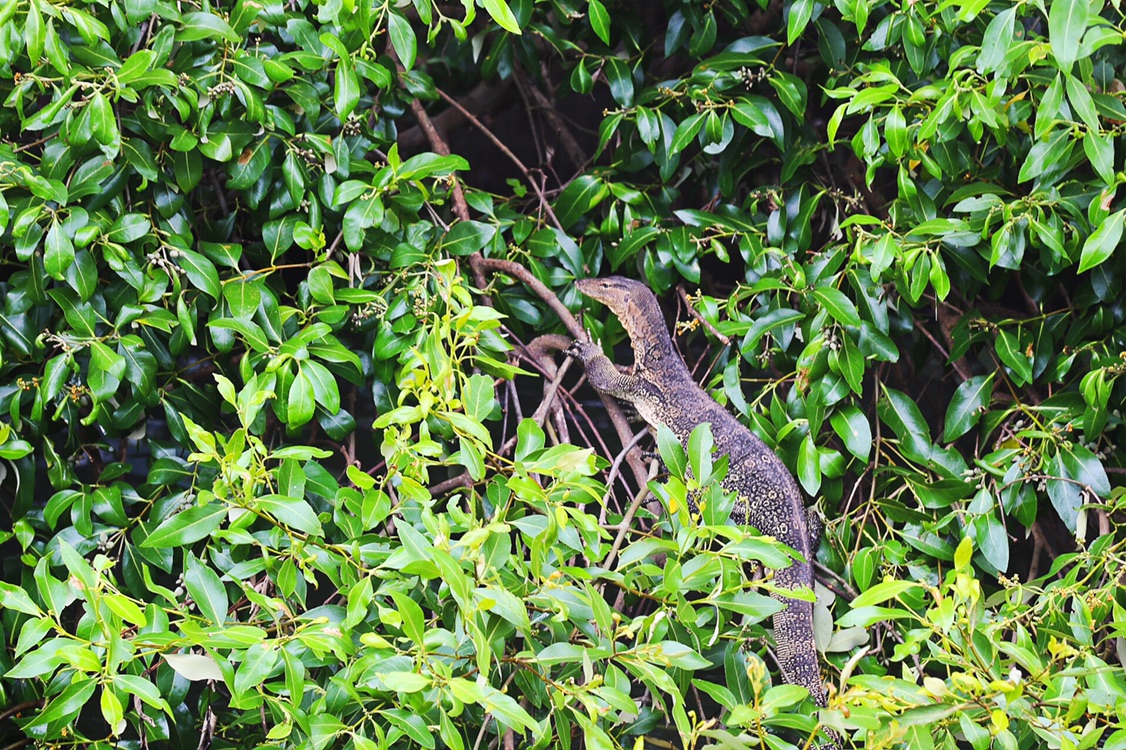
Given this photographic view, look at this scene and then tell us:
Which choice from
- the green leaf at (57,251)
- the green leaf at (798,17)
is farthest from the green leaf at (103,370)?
the green leaf at (798,17)

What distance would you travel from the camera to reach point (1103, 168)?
6.59 ft

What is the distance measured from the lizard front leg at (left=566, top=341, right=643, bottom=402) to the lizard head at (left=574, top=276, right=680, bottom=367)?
0.08 m

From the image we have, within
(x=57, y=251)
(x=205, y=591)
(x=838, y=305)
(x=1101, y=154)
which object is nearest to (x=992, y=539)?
(x=838, y=305)

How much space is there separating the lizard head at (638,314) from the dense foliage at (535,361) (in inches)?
3.3

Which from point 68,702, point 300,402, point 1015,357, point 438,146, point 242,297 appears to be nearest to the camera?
point 68,702

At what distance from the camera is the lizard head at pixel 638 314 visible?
2666mm

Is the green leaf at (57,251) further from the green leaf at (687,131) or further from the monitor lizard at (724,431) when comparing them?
the green leaf at (687,131)

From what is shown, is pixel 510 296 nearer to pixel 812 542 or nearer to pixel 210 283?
pixel 210 283

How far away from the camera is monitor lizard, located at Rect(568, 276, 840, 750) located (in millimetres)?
2322

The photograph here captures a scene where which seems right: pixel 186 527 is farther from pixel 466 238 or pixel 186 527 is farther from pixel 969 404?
pixel 969 404

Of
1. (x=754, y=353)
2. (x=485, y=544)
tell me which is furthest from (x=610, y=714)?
(x=754, y=353)

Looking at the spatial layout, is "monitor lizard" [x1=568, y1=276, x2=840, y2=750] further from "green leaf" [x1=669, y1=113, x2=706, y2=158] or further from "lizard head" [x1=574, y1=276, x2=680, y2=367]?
"green leaf" [x1=669, y1=113, x2=706, y2=158]

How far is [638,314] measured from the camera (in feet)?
9.07

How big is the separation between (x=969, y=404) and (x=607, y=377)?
89 cm
